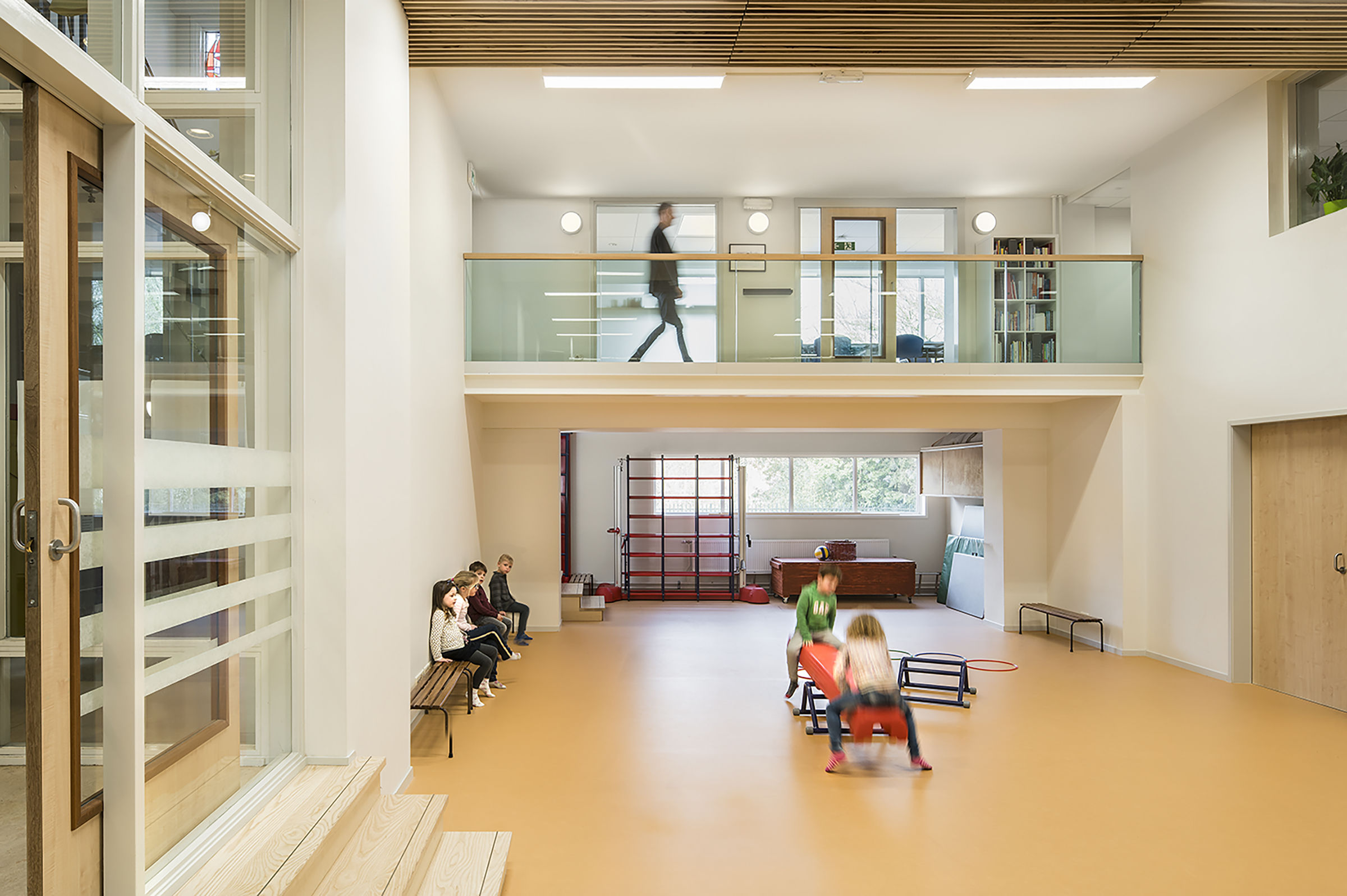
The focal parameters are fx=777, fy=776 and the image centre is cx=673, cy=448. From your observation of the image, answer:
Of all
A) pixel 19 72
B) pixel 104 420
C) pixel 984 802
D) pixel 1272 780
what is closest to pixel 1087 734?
pixel 1272 780

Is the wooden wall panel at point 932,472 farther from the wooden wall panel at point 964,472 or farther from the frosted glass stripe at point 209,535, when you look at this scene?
the frosted glass stripe at point 209,535

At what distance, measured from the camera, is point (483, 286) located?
790 cm

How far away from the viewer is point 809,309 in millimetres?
7734

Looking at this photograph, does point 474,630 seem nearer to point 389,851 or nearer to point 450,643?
point 450,643

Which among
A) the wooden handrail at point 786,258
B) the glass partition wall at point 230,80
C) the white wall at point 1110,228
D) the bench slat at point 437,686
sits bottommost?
the bench slat at point 437,686

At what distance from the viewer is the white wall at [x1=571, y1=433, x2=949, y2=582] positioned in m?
12.7

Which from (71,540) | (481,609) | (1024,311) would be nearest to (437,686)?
(481,609)

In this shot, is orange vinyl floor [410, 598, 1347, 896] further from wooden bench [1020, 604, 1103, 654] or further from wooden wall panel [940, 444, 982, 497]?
wooden wall panel [940, 444, 982, 497]

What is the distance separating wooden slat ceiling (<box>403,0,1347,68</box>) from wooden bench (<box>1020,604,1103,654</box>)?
528cm

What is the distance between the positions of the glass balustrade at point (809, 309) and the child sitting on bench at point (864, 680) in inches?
146

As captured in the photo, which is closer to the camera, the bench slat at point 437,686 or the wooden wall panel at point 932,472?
the bench slat at point 437,686

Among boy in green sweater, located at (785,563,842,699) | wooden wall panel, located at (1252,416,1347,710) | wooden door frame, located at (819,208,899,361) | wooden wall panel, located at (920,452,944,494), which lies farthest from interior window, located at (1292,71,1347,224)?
wooden wall panel, located at (920,452,944,494)

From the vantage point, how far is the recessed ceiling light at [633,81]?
6.44 meters

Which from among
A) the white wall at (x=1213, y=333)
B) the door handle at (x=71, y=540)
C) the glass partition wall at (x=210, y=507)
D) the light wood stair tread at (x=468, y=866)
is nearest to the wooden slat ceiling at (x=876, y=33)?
the white wall at (x=1213, y=333)
